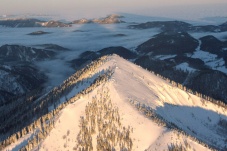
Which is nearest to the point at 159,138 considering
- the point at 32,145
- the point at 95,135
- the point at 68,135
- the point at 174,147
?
the point at 174,147

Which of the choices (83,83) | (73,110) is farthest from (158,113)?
(83,83)

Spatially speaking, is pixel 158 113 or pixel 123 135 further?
pixel 158 113

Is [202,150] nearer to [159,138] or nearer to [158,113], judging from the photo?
[159,138]

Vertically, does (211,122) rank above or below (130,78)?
below

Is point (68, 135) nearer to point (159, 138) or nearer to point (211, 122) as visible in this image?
point (159, 138)

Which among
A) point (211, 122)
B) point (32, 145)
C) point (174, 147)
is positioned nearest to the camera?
point (174, 147)

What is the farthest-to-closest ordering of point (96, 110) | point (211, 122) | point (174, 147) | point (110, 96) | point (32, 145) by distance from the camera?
point (211, 122) → point (110, 96) → point (96, 110) → point (32, 145) → point (174, 147)
